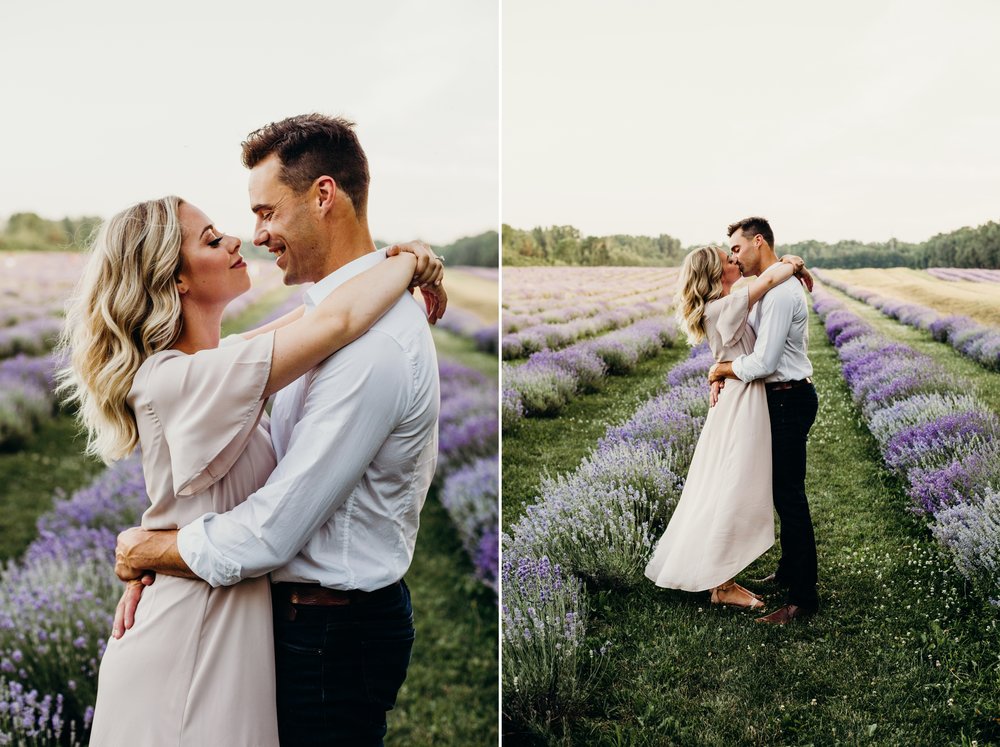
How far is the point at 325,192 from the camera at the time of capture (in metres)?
1.81

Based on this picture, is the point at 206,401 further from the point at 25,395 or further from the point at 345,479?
the point at 25,395

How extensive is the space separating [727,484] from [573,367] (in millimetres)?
735

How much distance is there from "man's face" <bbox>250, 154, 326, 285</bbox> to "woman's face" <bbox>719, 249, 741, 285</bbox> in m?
1.38

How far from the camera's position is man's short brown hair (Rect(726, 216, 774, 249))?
2.62 meters

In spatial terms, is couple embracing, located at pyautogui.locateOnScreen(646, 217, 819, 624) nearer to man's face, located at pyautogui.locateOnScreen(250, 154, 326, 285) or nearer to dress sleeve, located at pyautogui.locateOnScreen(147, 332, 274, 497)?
man's face, located at pyautogui.locateOnScreen(250, 154, 326, 285)

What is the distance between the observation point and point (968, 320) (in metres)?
2.43

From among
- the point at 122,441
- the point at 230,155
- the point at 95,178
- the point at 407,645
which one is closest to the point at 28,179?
the point at 95,178

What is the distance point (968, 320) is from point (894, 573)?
0.76 meters

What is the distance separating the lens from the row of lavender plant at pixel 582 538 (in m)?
2.89

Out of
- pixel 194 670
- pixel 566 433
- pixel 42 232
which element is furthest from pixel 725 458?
pixel 42 232

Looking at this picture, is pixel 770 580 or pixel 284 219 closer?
pixel 284 219

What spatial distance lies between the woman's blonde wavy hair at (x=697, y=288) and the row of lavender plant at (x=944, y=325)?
A: 0.32 metres

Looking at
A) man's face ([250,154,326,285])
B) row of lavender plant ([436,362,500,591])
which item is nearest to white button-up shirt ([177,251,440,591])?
man's face ([250,154,326,285])

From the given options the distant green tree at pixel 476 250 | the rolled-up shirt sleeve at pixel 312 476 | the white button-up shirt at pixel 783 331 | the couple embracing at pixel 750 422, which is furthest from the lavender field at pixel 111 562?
the rolled-up shirt sleeve at pixel 312 476
